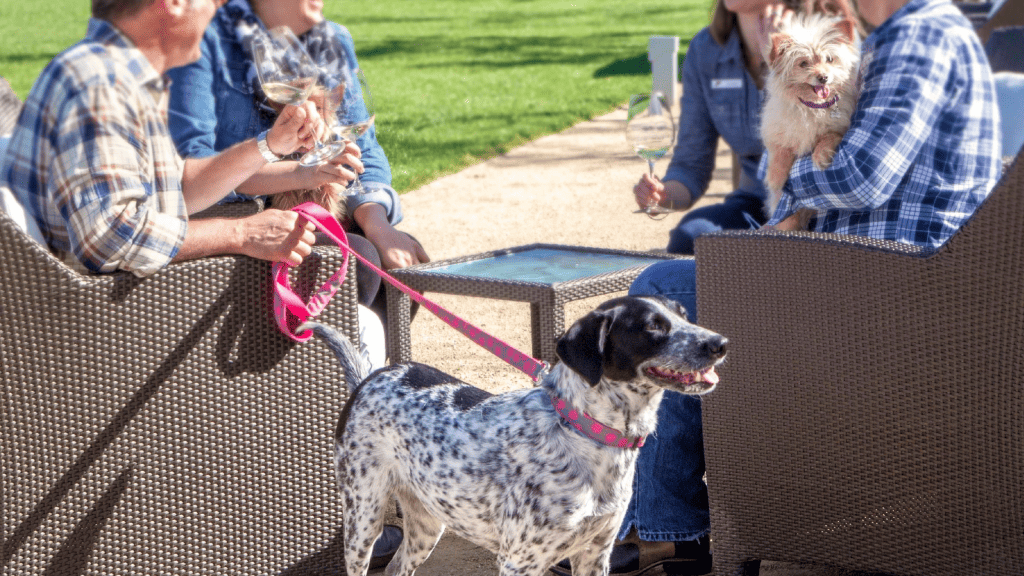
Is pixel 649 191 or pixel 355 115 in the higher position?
pixel 355 115

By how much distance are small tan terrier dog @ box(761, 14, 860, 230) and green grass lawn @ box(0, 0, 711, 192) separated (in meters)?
5.74

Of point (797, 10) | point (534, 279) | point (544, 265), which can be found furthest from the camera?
point (797, 10)

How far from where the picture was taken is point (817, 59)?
3.42 meters

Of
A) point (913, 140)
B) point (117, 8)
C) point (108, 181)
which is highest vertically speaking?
point (117, 8)

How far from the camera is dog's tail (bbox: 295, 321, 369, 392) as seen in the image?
2855 mm

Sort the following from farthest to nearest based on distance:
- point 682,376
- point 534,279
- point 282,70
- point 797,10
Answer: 1. point 797,10
2. point 534,279
3. point 282,70
4. point 682,376

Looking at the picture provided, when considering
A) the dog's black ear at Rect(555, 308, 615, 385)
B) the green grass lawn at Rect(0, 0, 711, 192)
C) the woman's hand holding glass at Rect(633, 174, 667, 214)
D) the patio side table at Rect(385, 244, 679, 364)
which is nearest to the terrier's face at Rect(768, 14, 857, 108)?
the woman's hand holding glass at Rect(633, 174, 667, 214)

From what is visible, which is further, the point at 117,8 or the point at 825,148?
the point at 825,148

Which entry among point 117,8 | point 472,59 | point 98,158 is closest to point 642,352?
point 98,158

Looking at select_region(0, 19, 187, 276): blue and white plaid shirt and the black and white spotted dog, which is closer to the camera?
select_region(0, 19, 187, 276): blue and white plaid shirt

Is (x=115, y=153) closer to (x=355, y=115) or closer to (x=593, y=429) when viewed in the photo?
(x=355, y=115)

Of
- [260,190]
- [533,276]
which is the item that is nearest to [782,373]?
[533,276]

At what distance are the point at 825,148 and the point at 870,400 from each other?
93cm

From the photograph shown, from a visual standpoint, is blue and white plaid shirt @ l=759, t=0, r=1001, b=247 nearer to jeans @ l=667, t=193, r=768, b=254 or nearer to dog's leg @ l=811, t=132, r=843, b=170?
dog's leg @ l=811, t=132, r=843, b=170
